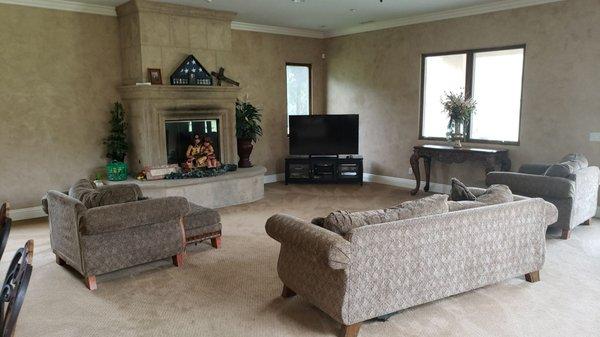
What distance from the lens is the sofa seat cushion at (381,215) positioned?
294 cm

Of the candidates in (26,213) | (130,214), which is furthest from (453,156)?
(26,213)

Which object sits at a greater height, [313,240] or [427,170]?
[313,240]

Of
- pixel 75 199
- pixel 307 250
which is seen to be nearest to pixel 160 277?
pixel 75 199

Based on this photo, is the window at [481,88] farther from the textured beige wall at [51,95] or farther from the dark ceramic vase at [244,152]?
the textured beige wall at [51,95]

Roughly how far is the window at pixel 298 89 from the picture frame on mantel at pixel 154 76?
9.88 feet

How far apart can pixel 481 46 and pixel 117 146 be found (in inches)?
220

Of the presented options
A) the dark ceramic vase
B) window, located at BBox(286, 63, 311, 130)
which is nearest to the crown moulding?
window, located at BBox(286, 63, 311, 130)

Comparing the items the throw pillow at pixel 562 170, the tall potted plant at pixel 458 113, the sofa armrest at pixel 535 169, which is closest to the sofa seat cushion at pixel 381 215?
the throw pillow at pixel 562 170

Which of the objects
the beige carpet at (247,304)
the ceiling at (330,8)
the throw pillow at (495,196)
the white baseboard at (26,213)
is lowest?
the beige carpet at (247,304)

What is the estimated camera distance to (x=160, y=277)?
402 cm

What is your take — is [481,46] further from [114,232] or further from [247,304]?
[114,232]

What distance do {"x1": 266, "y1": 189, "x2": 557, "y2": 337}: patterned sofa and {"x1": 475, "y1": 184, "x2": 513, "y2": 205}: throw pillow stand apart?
115mm

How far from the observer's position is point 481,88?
691 cm

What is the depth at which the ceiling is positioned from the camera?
6.30 metres
